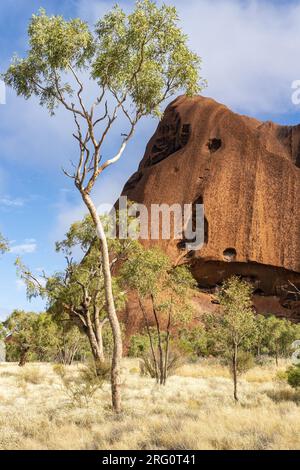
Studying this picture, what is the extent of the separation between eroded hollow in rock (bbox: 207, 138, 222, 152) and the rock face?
7.1 inches

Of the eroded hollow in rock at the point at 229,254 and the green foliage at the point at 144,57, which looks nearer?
the green foliage at the point at 144,57

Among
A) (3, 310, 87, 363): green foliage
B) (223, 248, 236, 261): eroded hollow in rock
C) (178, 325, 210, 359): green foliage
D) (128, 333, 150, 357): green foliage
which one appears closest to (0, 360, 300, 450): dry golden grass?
(3, 310, 87, 363): green foliage

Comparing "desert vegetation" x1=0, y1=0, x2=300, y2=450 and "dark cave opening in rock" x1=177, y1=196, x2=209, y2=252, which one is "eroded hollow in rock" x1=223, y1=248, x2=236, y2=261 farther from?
"desert vegetation" x1=0, y1=0, x2=300, y2=450

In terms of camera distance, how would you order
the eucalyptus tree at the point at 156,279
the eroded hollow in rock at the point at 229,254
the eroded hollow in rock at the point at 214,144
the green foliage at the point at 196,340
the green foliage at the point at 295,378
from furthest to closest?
the eroded hollow in rock at the point at 214,144 → the eroded hollow in rock at the point at 229,254 → the green foliage at the point at 196,340 → the eucalyptus tree at the point at 156,279 → the green foliage at the point at 295,378

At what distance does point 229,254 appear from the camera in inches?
2847

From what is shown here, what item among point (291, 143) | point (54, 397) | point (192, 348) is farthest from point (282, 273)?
point (54, 397)

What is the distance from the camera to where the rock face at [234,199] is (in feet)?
237

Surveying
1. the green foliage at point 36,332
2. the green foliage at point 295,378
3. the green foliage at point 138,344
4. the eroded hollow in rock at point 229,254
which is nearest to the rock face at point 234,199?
the eroded hollow in rock at point 229,254

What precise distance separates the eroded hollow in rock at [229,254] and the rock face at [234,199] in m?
0.16

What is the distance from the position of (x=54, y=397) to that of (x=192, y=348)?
113 feet

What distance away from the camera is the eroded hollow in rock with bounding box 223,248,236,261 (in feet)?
236

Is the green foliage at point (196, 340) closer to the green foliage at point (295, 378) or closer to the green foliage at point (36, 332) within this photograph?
the green foliage at point (36, 332)

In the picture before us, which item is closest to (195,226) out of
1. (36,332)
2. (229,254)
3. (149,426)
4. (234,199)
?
(229,254)

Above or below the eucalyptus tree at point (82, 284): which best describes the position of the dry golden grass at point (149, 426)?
below
